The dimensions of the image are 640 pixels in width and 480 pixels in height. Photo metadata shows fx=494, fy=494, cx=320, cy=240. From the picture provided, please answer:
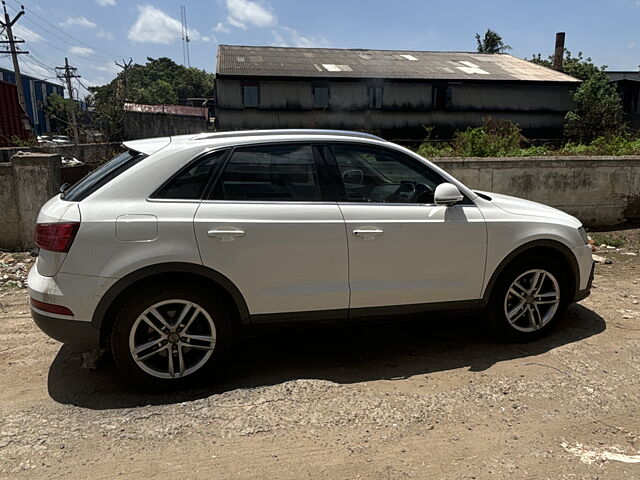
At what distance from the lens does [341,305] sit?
3535 millimetres

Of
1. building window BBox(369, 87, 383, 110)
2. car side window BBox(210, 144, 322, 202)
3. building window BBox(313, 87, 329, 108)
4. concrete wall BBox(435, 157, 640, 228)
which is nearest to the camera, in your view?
car side window BBox(210, 144, 322, 202)

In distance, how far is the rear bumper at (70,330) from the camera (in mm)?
3117

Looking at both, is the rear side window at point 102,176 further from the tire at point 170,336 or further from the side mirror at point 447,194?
the side mirror at point 447,194

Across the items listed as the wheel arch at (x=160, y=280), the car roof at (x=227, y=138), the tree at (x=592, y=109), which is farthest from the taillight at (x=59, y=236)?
the tree at (x=592, y=109)

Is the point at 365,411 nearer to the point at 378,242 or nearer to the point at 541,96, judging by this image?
the point at 378,242

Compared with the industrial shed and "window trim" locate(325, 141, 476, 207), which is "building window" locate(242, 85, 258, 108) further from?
"window trim" locate(325, 141, 476, 207)

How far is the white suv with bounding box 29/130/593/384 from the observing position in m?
3.11

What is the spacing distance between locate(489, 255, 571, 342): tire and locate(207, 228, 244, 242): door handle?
211 cm

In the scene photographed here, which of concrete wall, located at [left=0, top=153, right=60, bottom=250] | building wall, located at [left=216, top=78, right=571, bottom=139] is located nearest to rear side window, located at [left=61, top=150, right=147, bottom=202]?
concrete wall, located at [left=0, top=153, right=60, bottom=250]

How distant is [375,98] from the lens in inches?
1025

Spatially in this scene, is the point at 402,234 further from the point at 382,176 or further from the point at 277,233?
the point at 277,233

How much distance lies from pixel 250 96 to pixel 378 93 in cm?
669

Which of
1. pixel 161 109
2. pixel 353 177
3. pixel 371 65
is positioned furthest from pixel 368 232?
pixel 161 109

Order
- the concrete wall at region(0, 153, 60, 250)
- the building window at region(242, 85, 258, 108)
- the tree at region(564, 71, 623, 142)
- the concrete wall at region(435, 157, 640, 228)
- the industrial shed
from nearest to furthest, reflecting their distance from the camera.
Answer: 1. the concrete wall at region(0, 153, 60, 250)
2. the concrete wall at region(435, 157, 640, 228)
3. the tree at region(564, 71, 623, 142)
4. the building window at region(242, 85, 258, 108)
5. the industrial shed
